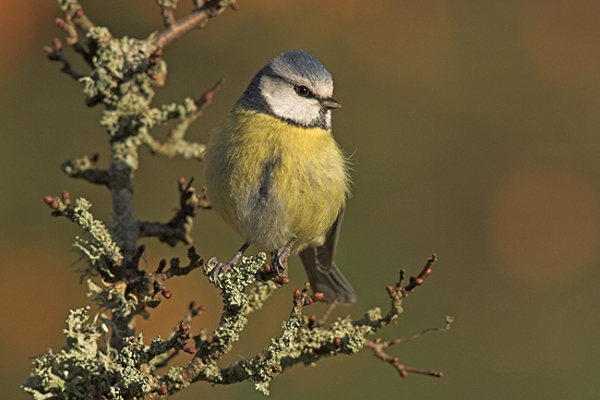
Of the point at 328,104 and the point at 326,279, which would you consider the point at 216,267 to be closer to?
the point at 328,104

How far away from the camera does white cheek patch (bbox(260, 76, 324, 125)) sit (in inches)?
→ 124

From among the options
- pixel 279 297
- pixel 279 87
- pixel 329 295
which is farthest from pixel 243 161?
→ pixel 279 297

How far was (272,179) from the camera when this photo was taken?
9.57ft

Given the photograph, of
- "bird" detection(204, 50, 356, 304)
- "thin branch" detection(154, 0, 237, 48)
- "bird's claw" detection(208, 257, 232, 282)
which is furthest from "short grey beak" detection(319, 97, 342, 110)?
"bird's claw" detection(208, 257, 232, 282)

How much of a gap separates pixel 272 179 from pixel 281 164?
0.07m

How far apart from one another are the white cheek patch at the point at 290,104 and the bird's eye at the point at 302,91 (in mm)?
14

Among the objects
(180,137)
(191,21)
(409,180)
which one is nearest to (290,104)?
(180,137)

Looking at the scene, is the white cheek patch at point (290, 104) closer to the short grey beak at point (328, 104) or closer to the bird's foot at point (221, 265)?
the short grey beak at point (328, 104)

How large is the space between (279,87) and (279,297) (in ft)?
4.85

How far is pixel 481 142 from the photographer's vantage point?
5.32 meters

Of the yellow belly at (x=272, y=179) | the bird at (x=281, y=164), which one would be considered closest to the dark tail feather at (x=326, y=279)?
the bird at (x=281, y=164)

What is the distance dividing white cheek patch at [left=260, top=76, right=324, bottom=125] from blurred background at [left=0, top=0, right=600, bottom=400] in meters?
0.31

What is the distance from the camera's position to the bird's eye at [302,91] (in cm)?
321

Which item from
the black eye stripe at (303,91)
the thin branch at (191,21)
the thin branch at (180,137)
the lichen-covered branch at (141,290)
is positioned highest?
the black eye stripe at (303,91)
